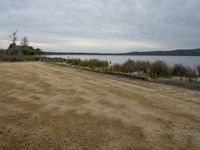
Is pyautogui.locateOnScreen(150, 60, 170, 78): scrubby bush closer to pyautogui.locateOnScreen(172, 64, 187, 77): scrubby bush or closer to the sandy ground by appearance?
pyautogui.locateOnScreen(172, 64, 187, 77): scrubby bush

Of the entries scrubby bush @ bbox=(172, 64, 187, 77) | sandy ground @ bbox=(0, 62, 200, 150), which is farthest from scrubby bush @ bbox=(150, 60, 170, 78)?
sandy ground @ bbox=(0, 62, 200, 150)

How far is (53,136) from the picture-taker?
3656mm

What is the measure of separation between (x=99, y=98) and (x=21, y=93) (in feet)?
7.68

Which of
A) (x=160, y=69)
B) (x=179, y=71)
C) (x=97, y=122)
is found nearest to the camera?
(x=97, y=122)

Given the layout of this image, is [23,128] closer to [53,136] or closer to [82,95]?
[53,136]

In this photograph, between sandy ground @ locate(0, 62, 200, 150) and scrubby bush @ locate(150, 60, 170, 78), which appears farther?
scrubby bush @ locate(150, 60, 170, 78)

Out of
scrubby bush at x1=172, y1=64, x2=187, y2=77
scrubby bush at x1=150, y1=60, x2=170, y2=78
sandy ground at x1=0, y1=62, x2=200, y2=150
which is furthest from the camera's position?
scrubby bush at x1=150, y1=60, x2=170, y2=78

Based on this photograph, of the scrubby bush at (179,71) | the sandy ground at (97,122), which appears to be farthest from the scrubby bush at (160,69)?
the sandy ground at (97,122)

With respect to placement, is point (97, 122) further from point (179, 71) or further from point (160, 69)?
point (179, 71)

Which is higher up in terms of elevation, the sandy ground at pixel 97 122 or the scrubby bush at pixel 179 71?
the scrubby bush at pixel 179 71

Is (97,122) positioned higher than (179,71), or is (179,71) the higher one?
(179,71)

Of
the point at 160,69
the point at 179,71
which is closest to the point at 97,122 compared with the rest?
the point at 160,69

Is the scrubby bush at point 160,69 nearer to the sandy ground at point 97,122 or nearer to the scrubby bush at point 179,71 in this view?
the scrubby bush at point 179,71

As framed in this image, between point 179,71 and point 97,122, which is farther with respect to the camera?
point 179,71
